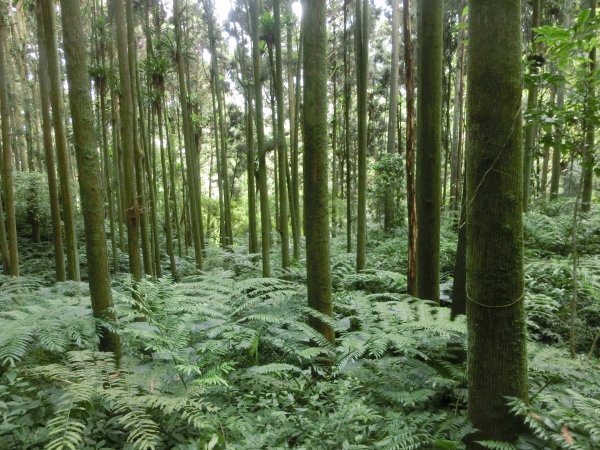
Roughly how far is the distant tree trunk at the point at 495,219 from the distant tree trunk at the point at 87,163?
272 centimetres

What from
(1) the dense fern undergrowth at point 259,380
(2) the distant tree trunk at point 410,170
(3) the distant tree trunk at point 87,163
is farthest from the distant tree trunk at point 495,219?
(2) the distant tree trunk at point 410,170

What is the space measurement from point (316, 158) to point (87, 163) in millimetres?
2001

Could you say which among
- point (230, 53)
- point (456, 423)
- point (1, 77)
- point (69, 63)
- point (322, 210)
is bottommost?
point (456, 423)

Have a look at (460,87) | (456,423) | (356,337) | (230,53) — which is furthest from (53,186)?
(230,53)

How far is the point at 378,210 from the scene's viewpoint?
1691cm

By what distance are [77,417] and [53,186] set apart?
22.4 ft

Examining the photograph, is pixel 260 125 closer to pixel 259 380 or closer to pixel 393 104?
pixel 259 380

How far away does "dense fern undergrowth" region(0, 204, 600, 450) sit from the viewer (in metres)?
2.29

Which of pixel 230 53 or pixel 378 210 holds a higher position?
pixel 230 53

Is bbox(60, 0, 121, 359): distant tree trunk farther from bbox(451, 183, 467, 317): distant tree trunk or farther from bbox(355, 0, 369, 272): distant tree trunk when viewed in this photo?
A: bbox(355, 0, 369, 272): distant tree trunk

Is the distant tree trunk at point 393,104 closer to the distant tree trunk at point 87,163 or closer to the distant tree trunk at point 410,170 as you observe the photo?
the distant tree trunk at point 410,170

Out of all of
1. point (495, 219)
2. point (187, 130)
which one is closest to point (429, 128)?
point (495, 219)

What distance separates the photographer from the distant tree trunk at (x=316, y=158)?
Answer: 3.79m

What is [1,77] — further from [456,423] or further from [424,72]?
[456,423]
